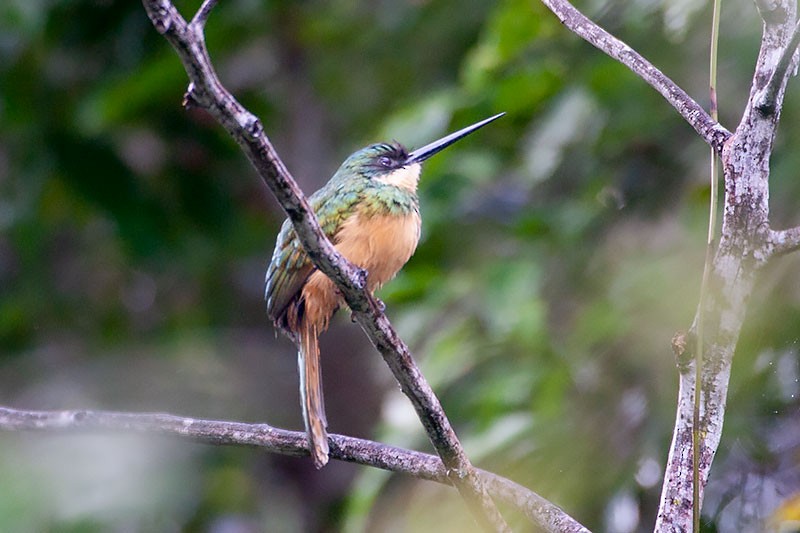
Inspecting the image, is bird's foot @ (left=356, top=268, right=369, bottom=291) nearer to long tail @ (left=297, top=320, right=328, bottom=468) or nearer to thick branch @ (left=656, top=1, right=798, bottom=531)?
long tail @ (left=297, top=320, right=328, bottom=468)

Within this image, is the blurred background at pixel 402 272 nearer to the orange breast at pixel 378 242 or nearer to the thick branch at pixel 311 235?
the orange breast at pixel 378 242

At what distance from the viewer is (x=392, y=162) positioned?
3.35 metres

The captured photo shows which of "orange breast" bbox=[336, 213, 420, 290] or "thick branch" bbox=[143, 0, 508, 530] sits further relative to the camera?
"orange breast" bbox=[336, 213, 420, 290]

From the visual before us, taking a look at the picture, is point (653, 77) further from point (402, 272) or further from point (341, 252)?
point (402, 272)

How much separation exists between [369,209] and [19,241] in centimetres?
255

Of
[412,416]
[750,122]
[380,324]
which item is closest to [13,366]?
[412,416]

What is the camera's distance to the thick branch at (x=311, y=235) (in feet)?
4.75

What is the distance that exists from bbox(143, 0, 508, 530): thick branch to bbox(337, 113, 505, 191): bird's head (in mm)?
1366

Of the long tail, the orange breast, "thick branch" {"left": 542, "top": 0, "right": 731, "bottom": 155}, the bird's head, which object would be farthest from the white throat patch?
"thick branch" {"left": 542, "top": 0, "right": 731, "bottom": 155}

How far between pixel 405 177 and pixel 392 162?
0.10 meters

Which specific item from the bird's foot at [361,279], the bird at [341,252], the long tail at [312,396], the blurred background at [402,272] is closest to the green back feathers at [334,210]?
the bird at [341,252]

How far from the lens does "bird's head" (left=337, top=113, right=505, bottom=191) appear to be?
10.6 ft

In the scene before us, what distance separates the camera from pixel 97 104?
415cm

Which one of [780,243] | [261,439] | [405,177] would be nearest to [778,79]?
[780,243]
